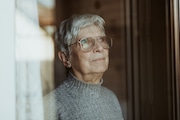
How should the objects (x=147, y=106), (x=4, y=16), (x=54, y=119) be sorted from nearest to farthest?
(x=4, y=16) → (x=54, y=119) → (x=147, y=106)

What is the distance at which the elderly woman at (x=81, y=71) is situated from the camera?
84 cm

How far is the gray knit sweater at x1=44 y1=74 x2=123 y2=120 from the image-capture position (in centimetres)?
84

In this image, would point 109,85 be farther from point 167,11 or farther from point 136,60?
point 167,11

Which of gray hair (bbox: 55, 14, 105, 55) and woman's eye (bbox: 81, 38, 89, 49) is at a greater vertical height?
gray hair (bbox: 55, 14, 105, 55)

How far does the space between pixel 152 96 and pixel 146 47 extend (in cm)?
17

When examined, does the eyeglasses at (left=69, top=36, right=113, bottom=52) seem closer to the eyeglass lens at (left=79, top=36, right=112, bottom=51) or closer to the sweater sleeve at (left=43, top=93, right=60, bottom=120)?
the eyeglass lens at (left=79, top=36, right=112, bottom=51)

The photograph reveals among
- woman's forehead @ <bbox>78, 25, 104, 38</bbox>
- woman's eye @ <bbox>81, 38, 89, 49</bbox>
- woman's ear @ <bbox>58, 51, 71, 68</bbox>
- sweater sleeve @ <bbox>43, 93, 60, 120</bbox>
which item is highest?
woman's forehead @ <bbox>78, 25, 104, 38</bbox>

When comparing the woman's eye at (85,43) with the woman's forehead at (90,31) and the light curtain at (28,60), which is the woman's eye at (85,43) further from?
the light curtain at (28,60)

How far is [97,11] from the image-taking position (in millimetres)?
896

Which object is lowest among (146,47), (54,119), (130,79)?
(54,119)

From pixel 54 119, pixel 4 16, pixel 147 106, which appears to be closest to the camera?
pixel 4 16

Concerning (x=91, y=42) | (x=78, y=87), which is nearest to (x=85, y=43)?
(x=91, y=42)

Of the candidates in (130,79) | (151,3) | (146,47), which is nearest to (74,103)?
(130,79)

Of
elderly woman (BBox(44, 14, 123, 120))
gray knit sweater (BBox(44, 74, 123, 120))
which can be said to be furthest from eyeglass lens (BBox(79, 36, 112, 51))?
gray knit sweater (BBox(44, 74, 123, 120))
